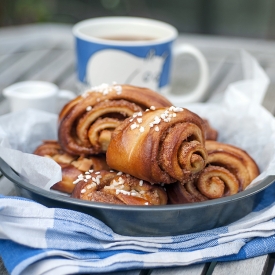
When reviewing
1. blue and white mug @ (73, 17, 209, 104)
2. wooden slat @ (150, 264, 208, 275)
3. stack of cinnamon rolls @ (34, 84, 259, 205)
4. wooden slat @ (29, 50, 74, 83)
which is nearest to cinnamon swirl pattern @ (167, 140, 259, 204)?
stack of cinnamon rolls @ (34, 84, 259, 205)

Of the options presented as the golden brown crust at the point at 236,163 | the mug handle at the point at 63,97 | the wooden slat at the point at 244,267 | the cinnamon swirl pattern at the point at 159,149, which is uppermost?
the cinnamon swirl pattern at the point at 159,149

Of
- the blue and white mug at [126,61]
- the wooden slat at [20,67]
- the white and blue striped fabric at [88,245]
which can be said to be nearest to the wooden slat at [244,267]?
the white and blue striped fabric at [88,245]

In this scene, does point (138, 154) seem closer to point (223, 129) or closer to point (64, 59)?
point (223, 129)

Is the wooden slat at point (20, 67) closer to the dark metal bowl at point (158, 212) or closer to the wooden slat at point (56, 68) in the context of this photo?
the wooden slat at point (56, 68)

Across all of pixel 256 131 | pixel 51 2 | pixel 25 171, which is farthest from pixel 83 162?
pixel 51 2

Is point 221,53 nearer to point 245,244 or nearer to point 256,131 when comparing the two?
point 256,131
